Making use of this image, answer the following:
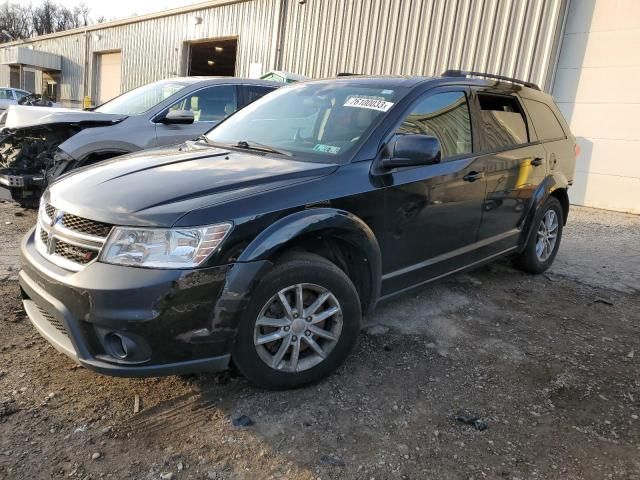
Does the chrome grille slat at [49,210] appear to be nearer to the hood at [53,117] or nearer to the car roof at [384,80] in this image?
the car roof at [384,80]

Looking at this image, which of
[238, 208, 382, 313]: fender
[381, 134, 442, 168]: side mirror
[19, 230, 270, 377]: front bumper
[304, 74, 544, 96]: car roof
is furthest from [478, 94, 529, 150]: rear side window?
[19, 230, 270, 377]: front bumper

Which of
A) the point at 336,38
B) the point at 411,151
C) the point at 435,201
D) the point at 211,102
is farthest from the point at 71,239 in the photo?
the point at 336,38

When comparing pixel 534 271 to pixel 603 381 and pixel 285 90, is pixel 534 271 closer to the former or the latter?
pixel 603 381

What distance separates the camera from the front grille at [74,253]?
2362mm

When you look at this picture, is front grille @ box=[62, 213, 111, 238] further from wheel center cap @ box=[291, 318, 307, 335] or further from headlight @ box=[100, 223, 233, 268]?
wheel center cap @ box=[291, 318, 307, 335]

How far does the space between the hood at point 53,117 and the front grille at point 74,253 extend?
348 cm

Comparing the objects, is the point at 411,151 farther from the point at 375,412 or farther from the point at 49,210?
the point at 49,210

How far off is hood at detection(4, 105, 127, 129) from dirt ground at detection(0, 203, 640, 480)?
236cm

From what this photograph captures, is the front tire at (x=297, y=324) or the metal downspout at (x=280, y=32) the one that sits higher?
the metal downspout at (x=280, y=32)

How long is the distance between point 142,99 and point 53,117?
112cm

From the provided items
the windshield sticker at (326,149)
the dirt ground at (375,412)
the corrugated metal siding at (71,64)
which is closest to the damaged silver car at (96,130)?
the dirt ground at (375,412)

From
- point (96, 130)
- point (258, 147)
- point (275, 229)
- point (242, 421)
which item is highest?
point (258, 147)

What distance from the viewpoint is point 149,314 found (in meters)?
2.23

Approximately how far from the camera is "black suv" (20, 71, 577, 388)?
7.50ft
